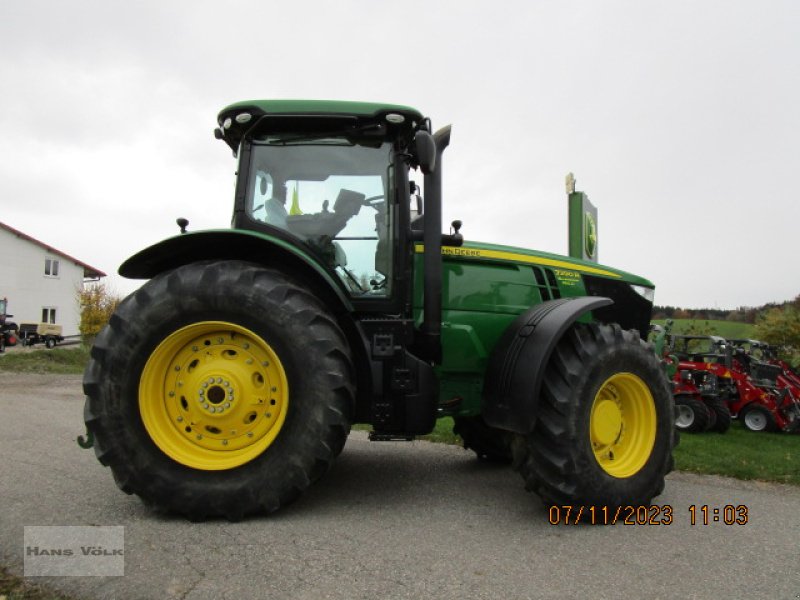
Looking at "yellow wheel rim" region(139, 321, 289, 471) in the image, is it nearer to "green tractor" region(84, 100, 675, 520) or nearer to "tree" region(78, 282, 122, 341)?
"green tractor" region(84, 100, 675, 520)

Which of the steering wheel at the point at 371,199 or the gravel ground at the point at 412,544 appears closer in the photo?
the gravel ground at the point at 412,544

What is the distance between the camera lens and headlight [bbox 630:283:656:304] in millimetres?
4895

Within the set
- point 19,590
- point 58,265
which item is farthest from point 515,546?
point 58,265

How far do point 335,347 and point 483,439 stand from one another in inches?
87.4

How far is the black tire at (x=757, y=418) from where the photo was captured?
34.7 feet

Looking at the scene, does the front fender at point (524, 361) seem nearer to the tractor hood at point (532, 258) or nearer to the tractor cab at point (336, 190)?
the tractor hood at point (532, 258)

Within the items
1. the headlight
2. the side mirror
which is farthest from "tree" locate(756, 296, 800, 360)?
the side mirror

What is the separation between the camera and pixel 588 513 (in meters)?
3.43

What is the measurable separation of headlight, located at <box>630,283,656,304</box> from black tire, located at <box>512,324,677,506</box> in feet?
3.65

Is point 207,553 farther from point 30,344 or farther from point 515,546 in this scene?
point 30,344

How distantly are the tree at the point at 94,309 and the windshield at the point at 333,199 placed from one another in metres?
29.1

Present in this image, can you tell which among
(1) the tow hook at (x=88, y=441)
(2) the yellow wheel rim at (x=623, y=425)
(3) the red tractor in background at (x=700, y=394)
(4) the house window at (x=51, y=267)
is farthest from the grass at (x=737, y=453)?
(4) the house window at (x=51, y=267)

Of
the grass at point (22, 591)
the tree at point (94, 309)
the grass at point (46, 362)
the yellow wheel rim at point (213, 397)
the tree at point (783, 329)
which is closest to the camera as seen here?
the grass at point (22, 591)

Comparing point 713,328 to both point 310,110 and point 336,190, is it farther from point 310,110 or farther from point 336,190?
point 310,110
